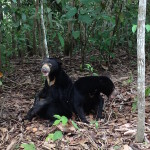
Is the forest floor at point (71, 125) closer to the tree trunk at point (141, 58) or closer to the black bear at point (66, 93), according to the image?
the black bear at point (66, 93)

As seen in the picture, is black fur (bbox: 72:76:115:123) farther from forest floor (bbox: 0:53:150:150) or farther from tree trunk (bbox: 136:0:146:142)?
tree trunk (bbox: 136:0:146:142)

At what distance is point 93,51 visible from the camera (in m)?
10.1

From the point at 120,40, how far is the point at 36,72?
283 centimetres

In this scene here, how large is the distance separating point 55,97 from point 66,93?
20 cm

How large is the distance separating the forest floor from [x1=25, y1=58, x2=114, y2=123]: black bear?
0.20m

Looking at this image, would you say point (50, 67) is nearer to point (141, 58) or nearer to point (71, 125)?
point (71, 125)

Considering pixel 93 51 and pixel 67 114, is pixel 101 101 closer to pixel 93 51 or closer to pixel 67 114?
pixel 67 114

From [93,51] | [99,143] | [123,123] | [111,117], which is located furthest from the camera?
[93,51]

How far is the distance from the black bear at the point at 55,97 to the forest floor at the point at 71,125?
175 millimetres

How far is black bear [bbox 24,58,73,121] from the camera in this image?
5000 mm

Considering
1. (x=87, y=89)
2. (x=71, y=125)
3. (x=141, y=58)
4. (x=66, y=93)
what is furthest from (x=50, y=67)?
(x=141, y=58)

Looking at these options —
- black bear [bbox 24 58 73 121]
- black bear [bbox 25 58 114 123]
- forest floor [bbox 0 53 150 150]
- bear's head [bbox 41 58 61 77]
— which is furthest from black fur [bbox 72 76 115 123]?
bear's head [bbox 41 58 61 77]

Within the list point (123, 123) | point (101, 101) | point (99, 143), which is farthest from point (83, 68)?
point (99, 143)

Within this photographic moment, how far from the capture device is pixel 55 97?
16.7ft
